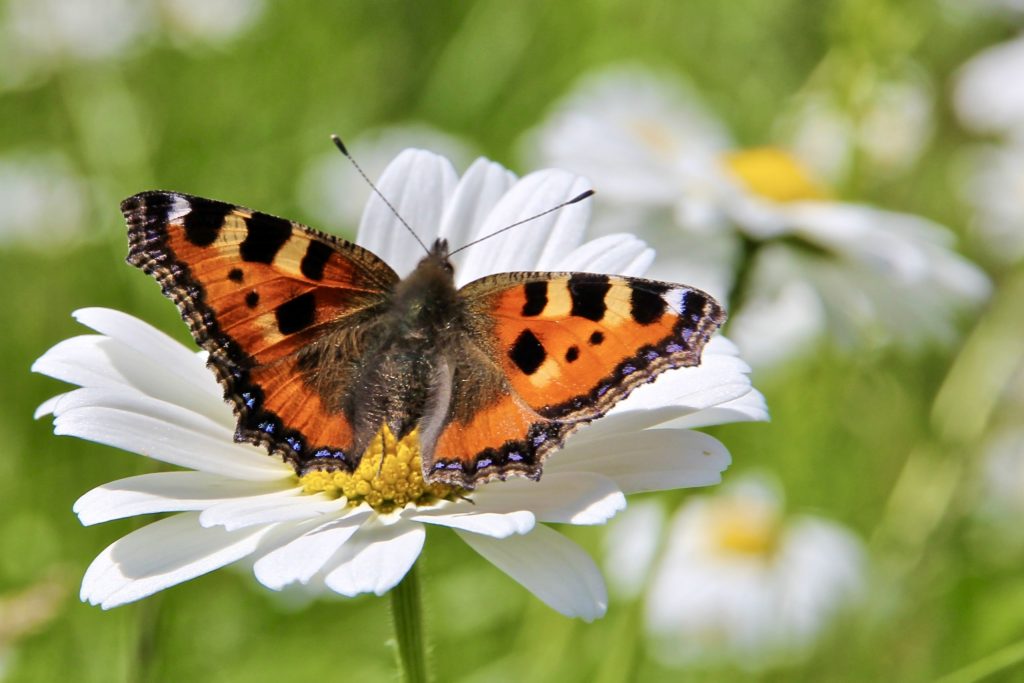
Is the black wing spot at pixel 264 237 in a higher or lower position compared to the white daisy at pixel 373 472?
higher

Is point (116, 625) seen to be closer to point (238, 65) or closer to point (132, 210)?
point (132, 210)

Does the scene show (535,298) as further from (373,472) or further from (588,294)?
(373,472)

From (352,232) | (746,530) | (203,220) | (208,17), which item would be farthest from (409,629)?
(208,17)

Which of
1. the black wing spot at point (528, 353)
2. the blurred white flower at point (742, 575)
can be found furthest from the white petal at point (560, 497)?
the blurred white flower at point (742, 575)

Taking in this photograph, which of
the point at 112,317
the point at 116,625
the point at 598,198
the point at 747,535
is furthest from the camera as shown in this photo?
the point at 747,535

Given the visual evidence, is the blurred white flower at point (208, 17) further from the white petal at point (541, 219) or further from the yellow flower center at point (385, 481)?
the yellow flower center at point (385, 481)

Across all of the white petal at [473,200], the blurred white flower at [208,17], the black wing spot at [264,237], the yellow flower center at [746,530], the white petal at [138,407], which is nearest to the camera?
the white petal at [138,407]

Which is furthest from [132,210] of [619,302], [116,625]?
[116,625]
